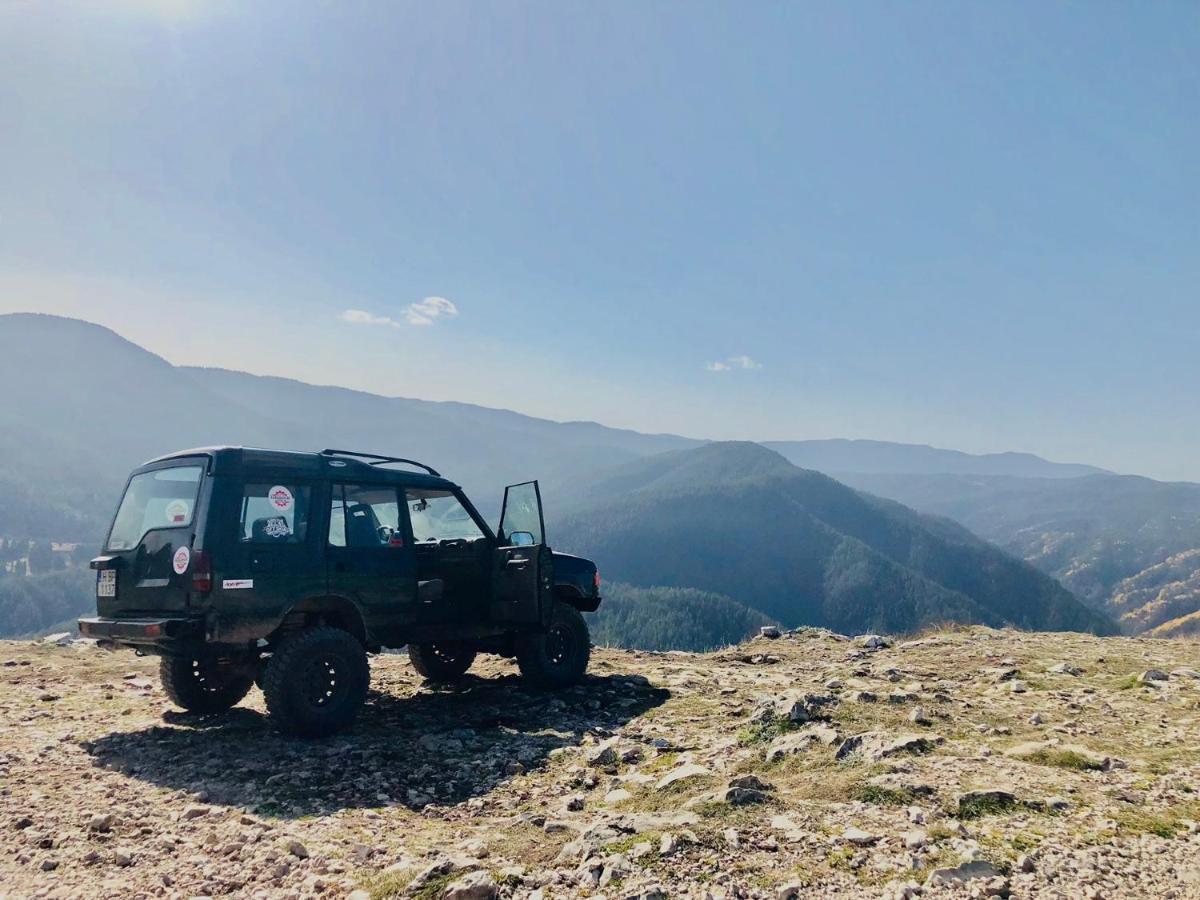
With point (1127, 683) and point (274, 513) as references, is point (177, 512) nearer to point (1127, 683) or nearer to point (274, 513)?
point (274, 513)

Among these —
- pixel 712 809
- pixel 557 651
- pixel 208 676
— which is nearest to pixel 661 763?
pixel 712 809

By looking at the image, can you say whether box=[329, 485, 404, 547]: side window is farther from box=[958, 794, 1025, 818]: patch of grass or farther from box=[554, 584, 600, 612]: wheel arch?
box=[958, 794, 1025, 818]: patch of grass

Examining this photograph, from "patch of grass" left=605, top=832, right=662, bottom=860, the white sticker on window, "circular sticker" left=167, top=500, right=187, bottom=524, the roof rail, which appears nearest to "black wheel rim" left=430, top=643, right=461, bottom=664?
the roof rail

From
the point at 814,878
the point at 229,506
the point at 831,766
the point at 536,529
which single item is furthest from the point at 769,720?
the point at 229,506

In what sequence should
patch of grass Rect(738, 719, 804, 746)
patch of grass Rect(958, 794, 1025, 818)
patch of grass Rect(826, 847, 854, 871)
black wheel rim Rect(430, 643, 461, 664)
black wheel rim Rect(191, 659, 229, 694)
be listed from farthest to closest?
black wheel rim Rect(430, 643, 461, 664) < black wheel rim Rect(191, 659, 229, 694) < patch of grass Rect(738, 719, 804, 746) < patch of grass Rect(958, 794, 1025, 818) < patch of grass Rect(826, 847, 854, 871)

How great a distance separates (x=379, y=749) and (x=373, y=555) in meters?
2.27

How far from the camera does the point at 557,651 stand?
10.3 m

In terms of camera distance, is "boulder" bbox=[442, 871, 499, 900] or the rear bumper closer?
"boulder" bbox=[442, 871, 499, 900]

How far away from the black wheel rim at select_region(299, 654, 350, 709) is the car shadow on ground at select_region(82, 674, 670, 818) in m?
0.40

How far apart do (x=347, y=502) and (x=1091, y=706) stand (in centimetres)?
828

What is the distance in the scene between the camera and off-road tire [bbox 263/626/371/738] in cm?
747

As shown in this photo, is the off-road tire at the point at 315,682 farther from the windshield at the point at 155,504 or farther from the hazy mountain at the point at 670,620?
the hazy mountain at the point at 670,620

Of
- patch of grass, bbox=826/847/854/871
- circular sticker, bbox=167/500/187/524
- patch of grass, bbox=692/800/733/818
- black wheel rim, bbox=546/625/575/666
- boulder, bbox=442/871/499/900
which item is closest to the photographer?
boulder, bbox=442/871/499/900

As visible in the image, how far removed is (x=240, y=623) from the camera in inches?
293
